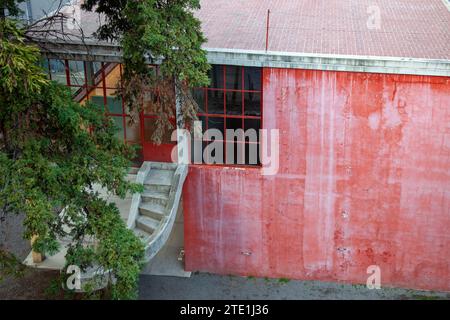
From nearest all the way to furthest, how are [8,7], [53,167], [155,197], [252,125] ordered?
[53,167], [8,7], [155,197], [252,125]

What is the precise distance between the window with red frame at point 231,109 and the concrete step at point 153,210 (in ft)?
5.32

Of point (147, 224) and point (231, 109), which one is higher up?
point (231, 109)

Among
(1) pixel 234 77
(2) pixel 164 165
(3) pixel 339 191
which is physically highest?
(1) pixel 234 77

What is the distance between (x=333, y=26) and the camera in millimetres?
16047

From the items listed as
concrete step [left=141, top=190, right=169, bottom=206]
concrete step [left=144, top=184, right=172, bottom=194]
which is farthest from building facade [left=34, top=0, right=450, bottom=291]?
concrete step [left=141, top=190, right=169, bottom=206]

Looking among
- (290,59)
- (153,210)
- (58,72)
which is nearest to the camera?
(290,59)

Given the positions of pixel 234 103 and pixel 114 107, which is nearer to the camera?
pixel 234 103

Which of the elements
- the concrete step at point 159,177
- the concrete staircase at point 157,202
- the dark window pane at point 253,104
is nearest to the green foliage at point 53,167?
the concrete staircase at point 157,202

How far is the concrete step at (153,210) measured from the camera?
14172 millimetres

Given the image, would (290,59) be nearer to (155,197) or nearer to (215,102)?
(215,102)

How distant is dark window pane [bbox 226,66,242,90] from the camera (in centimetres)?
1499

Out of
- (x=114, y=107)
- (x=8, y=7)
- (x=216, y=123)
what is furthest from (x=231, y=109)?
(x=8, y=7)

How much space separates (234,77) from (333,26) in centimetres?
295

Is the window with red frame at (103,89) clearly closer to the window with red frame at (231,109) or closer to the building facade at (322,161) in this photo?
the building facade at (322,161)
